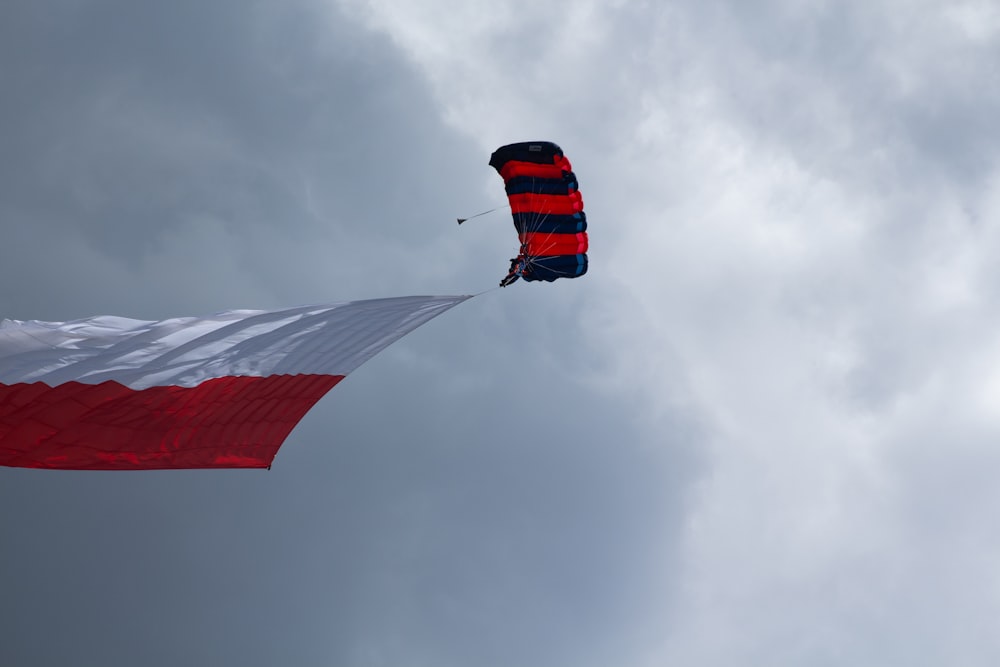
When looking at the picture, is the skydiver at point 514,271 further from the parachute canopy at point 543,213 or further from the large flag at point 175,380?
the large flag at point 175,380

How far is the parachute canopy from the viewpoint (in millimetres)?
30578

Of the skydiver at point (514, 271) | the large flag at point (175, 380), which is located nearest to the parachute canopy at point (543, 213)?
the skydiver at point (514, 271)

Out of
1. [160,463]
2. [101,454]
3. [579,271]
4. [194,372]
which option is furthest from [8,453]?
[579,271]

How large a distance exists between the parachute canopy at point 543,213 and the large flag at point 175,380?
13.5 meters

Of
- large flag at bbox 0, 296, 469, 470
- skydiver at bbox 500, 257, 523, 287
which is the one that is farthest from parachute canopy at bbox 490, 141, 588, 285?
large flag at bbox 0, 296, 469, 470

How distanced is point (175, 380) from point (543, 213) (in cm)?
1816

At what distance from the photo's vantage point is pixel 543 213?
3109cm

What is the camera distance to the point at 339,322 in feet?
57.0

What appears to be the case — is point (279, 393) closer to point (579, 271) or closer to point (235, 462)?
point (235, 462)

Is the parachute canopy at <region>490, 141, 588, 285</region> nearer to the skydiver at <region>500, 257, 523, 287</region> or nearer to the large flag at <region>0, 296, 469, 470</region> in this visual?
the skydiver at <region>500, 257, 523, 287</region>

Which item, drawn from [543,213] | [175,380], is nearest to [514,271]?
[543,213]

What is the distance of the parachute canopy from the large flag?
1349cm

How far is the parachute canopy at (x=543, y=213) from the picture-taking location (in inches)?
1204

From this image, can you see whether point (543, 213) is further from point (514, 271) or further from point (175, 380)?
point (175, 380)
